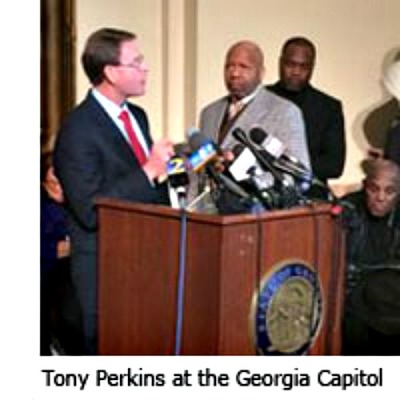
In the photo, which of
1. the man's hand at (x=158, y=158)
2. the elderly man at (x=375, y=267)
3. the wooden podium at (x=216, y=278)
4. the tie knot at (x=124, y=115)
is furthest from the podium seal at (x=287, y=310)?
the tie knot at (x=124, y=115)

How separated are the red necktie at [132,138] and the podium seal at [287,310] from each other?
0.49 m

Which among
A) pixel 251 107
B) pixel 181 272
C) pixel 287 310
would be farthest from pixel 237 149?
pixel 287 310

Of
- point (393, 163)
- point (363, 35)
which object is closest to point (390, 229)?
point (393, 163)

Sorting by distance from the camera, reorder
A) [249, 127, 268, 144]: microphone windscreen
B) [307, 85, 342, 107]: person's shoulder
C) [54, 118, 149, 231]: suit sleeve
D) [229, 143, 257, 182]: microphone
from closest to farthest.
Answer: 1. [229, 143, 257, 182]: microphone
2. [249, 127, 268, 144]: microphone windscreen
3. [54, 118, 149, 231]: suit sleeve
4. [307, 85, 342, 107]: person's shoulder

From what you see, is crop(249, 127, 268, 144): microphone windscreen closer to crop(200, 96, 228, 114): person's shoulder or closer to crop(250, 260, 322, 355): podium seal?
crop(200, 96, 228, 114): person's shoulder

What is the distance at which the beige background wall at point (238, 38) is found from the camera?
88.5 inches

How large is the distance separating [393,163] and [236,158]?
56 cm

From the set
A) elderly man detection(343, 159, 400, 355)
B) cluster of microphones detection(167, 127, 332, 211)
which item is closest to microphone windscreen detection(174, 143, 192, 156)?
cluster of microphones detection(167, 127, 332, 211)

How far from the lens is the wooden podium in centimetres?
200

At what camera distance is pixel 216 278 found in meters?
1.99

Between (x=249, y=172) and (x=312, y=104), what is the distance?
0.44 metres

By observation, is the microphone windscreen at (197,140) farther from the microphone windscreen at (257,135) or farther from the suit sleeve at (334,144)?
the suit sleeve at (334,144)

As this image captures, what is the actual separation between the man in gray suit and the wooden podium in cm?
26
